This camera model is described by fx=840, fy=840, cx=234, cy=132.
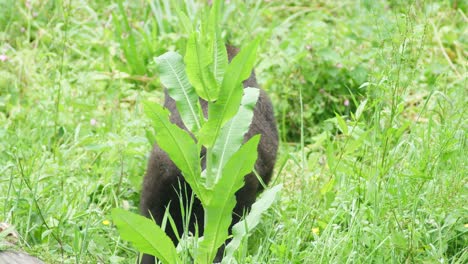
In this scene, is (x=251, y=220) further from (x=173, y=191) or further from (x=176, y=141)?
(x=173, y=191)

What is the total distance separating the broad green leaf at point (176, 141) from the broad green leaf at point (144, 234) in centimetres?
22

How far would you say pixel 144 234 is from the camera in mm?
2961

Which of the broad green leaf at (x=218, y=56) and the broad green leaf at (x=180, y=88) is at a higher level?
the broad green leaf at (x=218, y=56)

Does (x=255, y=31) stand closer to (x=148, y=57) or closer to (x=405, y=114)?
(x=148, y=57)

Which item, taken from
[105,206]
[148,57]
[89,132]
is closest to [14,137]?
[89,132]

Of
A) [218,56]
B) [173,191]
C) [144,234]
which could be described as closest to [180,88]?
[218,56]

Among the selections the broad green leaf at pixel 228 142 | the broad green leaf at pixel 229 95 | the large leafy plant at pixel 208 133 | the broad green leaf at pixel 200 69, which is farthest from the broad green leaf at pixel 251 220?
the broad green leaf at pixel 200 69

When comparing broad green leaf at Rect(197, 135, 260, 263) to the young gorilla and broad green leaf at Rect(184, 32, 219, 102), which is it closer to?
broad green leaf at Rect(184, 32, 219, 102)

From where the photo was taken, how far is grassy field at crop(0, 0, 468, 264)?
3.56 m

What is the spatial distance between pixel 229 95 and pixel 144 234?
0.58 metres

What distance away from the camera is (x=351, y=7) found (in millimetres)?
7500

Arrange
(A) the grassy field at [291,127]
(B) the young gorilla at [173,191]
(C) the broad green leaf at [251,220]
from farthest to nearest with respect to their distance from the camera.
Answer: (B) the young gorilla at [173,191] < (A) the grassy field at [291,127] < (C) the broad green leaf at [251,220]

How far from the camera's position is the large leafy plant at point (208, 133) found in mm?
2875

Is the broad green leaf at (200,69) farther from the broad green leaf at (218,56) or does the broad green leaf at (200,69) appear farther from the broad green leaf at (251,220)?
the broad green leaf at (251,220)
